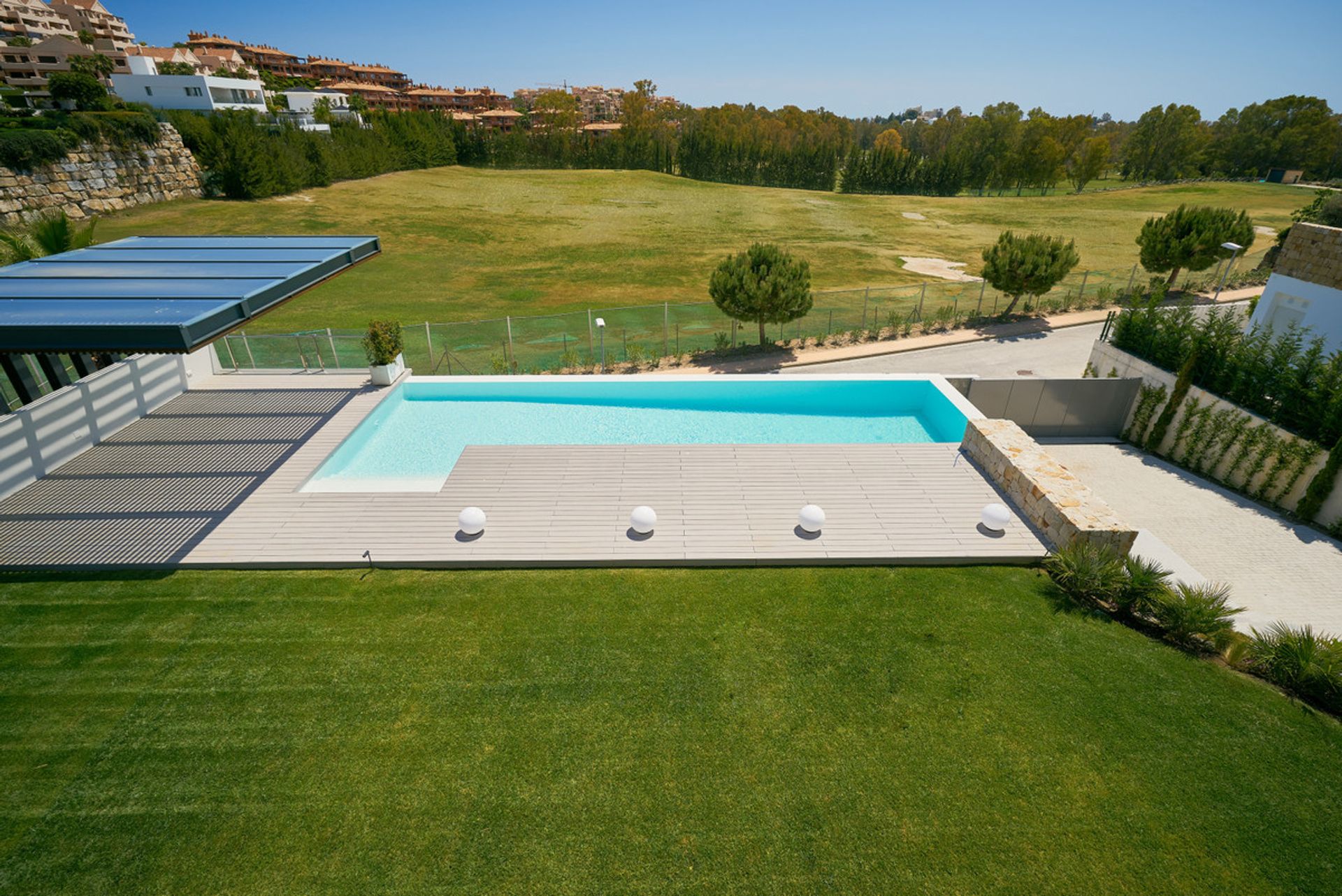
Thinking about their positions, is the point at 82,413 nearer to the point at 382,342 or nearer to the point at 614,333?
the point at 382,342

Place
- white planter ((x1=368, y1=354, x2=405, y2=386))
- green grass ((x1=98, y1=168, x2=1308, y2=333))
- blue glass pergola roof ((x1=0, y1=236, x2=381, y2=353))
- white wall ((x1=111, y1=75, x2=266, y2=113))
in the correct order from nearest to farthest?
blue glass pergola roof ((x1=0, y1=236, x2=381, y2=353)) → white planter ((x1=368, y1=354, x2=405, y2=386)) → green grass ((x1=98, y1=168, x2=1308, y2=333)) → white wall ((x1=111, y1=75, x2=266, y2=113))

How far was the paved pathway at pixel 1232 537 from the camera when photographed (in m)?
10.1

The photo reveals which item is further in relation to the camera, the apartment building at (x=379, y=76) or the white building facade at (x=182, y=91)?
the apartment building at (x=379, y=76)

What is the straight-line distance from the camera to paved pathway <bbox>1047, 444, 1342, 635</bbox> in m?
10.1

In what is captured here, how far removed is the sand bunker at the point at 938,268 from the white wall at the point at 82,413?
3564 centimetres

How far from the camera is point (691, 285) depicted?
3575cm

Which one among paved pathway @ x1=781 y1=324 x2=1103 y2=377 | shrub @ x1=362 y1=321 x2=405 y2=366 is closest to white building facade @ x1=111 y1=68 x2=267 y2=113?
shrub @ x1=362 y1=321 x2=405 y2=366

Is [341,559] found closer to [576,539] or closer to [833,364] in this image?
[576,539]

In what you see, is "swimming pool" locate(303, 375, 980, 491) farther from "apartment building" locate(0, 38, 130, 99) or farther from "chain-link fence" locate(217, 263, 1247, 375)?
"apartment building" locate(0, 38, 130, 99)

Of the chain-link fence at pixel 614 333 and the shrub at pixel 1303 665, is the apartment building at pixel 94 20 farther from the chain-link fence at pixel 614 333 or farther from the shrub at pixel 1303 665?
the shrub at pixel 1303 665

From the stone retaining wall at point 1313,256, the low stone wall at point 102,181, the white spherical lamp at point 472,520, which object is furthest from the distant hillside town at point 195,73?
the stone retaining wall at point 1313,256

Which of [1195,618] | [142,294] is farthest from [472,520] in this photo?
[1195,618]

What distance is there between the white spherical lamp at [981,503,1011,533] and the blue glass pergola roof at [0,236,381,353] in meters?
11.8

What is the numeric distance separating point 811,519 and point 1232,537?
8941 mm
